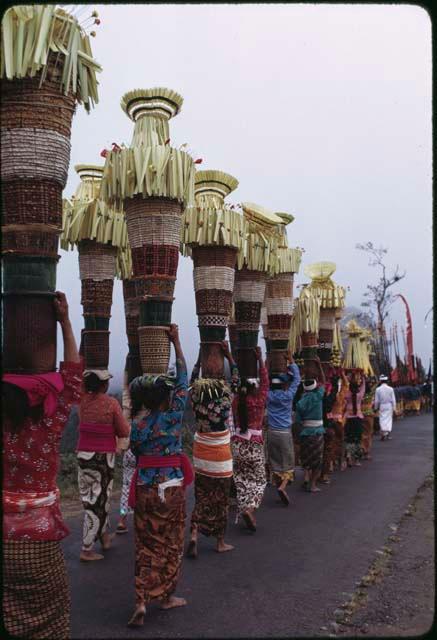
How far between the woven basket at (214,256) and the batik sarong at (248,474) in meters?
1.76

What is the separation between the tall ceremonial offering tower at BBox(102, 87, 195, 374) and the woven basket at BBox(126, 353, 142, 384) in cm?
142

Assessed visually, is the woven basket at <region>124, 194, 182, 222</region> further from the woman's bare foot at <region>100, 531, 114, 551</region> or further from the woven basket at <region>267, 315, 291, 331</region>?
the woven basket at <region>267, 315, 291, 331</region>

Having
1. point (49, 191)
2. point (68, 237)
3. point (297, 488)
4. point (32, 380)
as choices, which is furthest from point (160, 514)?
point (297, 488)

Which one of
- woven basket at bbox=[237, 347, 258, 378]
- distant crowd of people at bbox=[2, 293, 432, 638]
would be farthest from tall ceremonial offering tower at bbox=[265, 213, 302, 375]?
woven basket at bbox=[237, 347, 258, 378]

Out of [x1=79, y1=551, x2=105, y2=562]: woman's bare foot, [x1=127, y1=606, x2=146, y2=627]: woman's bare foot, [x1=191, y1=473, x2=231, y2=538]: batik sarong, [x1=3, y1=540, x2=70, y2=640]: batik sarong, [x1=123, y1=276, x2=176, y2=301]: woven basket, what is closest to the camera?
[x1=3, y1=540, x2=70, y2=640]: batik sarong

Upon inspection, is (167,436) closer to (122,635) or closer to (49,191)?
(122,635)

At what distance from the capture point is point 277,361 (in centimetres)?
738

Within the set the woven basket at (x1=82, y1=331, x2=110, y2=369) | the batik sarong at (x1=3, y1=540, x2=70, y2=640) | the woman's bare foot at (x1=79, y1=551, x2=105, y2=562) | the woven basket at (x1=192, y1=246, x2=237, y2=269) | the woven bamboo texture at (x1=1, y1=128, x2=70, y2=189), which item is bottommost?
the woman's bare foot at (x1=79, y1=551, x2=105, y2=562)

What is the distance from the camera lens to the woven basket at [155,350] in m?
4.16

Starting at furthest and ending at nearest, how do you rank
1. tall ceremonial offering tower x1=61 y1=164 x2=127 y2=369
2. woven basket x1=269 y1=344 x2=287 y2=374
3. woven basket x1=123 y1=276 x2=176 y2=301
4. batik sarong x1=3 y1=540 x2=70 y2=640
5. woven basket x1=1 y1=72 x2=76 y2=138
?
woven basket x1=269 y1=344 x2=287 y2=374, tall ceremonial offering tower x1=61 y1=164 x2=127 y2=369, woven basket x1=123 y1=276 x2=176 y2=301, woven basket x1=1 y1=72 x2=76 y2=138, batik sarong x1=3 y1=540 x2=70 y2=640

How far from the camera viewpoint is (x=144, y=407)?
3568 mm

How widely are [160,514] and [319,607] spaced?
1.15 meters

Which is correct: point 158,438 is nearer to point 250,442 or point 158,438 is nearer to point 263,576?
point 263,576

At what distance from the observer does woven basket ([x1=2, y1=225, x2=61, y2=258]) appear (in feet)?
8.68
